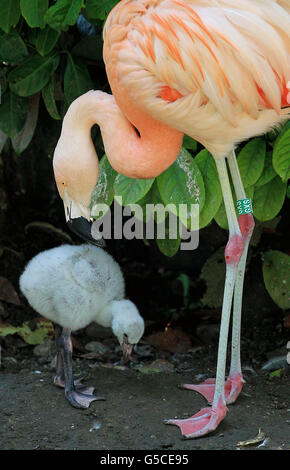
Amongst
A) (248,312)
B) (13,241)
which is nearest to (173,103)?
(248,312)

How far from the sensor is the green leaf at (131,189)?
3723 mm

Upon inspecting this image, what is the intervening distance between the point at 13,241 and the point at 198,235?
141 cm


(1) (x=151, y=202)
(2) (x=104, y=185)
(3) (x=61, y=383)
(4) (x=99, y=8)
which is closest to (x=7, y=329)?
(3) (x=61, y=383)

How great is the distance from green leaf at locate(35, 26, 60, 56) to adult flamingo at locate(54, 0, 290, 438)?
27.5 inches

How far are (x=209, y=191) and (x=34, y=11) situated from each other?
4.38ft

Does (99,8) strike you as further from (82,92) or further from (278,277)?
(278,277)

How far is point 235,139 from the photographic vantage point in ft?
10.8

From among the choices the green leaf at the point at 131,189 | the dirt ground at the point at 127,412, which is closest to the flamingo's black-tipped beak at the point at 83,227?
the green leaf at the point at 131,189

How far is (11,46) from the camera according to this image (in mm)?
3996

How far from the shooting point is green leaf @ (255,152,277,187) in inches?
149

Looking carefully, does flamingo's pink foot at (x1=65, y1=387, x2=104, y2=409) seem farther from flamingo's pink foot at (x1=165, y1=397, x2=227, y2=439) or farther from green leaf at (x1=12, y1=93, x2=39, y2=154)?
green leaf at (x1=12, y1=93, x2=39, y2=154)

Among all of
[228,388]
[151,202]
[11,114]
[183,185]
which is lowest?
[228,388]

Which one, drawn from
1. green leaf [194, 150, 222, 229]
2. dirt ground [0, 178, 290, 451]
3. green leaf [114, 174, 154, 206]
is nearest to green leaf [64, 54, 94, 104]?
green leaf [114, 174, 154, 206]
